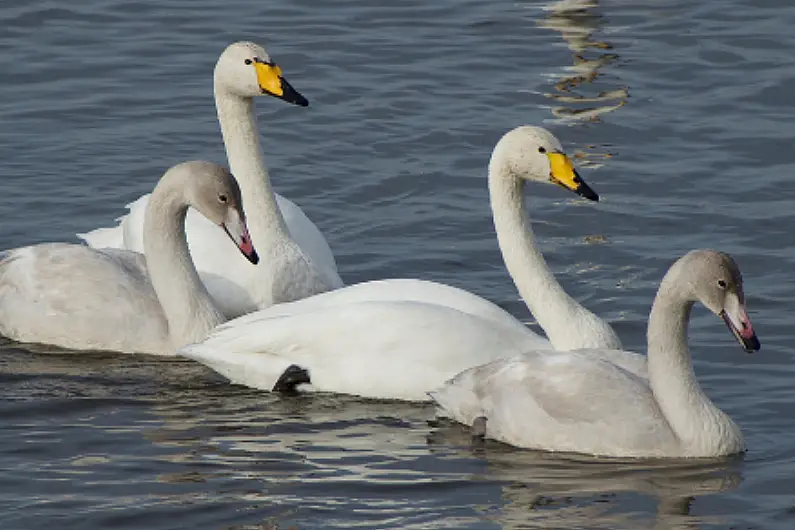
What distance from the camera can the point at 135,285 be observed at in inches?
470

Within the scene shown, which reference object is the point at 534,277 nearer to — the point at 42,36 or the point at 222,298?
the point at 222,298

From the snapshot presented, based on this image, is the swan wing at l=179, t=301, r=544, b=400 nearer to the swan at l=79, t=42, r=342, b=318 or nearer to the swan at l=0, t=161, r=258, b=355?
the swan at l=0, t=161, r=258, b=355

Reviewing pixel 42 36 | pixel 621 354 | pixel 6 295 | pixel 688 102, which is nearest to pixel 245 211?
pixel 6 295

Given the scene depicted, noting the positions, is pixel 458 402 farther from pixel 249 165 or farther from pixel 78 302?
pixel 249 165

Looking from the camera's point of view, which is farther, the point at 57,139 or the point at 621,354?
the point at 57,139

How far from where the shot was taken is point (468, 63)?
16.9 m

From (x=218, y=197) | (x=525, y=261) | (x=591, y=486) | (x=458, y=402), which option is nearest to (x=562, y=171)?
→ (x=525, y=261)

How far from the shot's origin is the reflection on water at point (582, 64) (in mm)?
16062

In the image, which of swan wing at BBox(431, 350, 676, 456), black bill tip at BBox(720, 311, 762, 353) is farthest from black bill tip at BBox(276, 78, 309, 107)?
black bill tip at BBox(720, 311, 762, 353)

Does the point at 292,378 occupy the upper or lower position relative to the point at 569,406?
upper

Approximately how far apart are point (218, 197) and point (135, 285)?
887mm

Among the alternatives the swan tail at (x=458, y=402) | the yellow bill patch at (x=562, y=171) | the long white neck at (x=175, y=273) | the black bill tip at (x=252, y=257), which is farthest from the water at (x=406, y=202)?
the yellow bill patch at (x=562, y=171)

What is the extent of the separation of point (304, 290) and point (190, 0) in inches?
280

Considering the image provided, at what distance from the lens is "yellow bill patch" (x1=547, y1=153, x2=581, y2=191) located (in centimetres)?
1099
